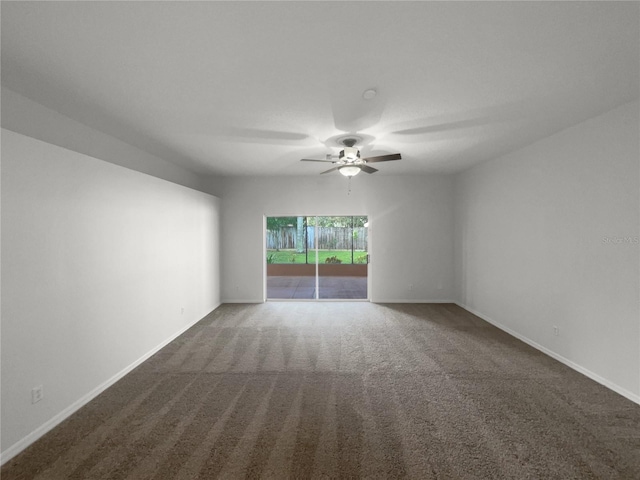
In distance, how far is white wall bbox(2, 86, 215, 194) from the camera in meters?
2.31

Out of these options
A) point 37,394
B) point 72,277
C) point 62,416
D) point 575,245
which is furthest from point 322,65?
point 62,416

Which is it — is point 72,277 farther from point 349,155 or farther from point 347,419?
point 349,155

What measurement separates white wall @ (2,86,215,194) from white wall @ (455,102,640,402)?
5.36 m

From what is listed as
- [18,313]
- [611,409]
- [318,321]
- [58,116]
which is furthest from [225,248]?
[611,409]

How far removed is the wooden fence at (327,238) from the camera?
6.32 meters

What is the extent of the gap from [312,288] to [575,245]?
17.6 ft

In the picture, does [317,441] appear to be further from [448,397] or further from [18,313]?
[18,313]

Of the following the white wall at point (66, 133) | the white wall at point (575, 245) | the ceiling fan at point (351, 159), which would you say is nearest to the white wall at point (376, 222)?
the white wall at point (575, 245)

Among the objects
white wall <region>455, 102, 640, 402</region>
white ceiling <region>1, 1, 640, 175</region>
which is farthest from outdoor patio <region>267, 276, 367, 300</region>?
white ceiling <region>1, 1, 640, 175</region>

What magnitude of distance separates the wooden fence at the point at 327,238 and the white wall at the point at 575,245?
8.60 feet

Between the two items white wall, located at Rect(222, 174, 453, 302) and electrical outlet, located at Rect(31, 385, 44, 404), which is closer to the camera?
electrical outlet, located at Rect(31, 385, 44, 404)

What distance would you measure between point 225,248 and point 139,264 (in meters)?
2.68

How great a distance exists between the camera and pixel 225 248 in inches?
235

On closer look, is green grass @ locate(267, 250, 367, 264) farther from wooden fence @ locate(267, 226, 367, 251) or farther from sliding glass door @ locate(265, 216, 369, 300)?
wooden fence @ locate(267, 226, 367, 251)
